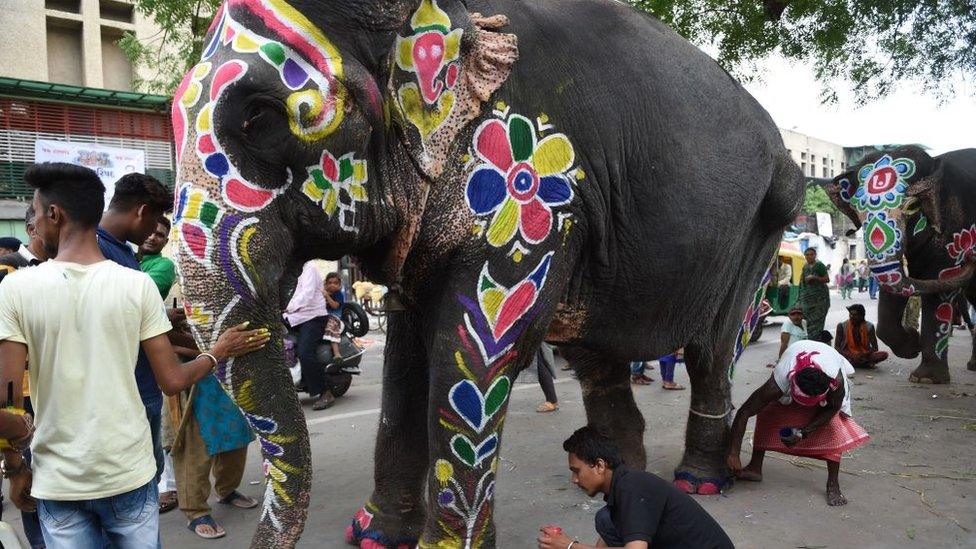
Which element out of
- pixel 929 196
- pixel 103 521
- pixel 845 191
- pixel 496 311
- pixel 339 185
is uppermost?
pixel 845 191

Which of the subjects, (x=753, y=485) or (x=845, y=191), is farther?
(x=845, y=191)

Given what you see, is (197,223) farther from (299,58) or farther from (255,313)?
(299,58)

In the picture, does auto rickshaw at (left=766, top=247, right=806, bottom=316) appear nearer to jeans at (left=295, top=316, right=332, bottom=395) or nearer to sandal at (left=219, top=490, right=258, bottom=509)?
jeans at (left=295, top=316, right=332, bottom=395)

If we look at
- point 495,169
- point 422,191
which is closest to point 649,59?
point 495,169

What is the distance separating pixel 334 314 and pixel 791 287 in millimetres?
11033

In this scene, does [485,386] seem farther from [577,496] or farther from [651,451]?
[651,451]

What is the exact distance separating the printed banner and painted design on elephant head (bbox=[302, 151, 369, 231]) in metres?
9.75

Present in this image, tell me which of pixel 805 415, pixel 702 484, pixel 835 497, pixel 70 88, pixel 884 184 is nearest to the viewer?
pixel 835 497

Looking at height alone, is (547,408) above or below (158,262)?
below

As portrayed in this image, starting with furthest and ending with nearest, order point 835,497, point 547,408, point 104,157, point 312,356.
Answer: point 104,157, point 312,356, point 547,408, point 835,497

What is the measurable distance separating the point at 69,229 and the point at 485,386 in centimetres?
139

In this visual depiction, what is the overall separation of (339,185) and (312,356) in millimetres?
4894

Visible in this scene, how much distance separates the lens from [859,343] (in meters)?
9.05

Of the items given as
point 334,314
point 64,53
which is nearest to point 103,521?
point 334,314
